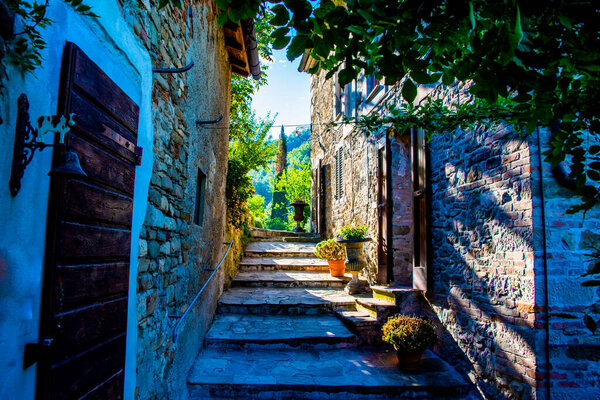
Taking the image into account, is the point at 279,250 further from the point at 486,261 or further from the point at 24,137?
the point at 24,137

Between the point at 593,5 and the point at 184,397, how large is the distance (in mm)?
3900

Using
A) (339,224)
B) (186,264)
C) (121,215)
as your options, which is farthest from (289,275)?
(121,215)

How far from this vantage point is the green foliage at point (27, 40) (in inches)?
40.6

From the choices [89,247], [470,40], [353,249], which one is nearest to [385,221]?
[353,249]

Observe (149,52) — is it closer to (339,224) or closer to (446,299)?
(446,299)

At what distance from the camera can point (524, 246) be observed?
2777 millimetres

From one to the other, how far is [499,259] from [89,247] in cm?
315

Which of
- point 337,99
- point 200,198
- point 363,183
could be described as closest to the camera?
point 200,198

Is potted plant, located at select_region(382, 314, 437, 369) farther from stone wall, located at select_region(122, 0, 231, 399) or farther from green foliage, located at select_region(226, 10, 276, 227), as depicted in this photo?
green foliage, located at select_region(226, 10, 276, 227)

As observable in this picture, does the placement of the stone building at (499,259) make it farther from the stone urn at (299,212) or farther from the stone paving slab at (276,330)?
the stone urn at (299,212)

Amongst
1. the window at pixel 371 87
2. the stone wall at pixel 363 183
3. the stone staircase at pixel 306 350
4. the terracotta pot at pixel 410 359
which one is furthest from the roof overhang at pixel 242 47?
the terracotta pot at pixel 410 359

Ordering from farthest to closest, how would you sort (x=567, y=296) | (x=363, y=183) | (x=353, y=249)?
(x=363, y=183), (x=353, y=249), (x=567, y=296)

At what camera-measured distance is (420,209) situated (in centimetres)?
451

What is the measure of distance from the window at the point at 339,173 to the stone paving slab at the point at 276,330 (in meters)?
3.88
